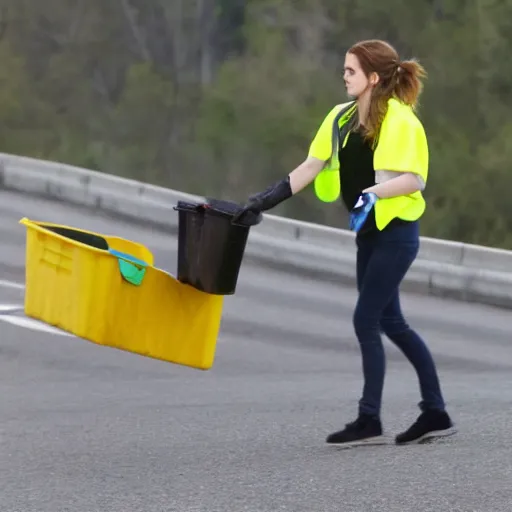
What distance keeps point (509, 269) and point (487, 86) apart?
24.2 metres

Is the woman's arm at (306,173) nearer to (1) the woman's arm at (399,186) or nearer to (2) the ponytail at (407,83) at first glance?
(1) the woman's arm at (399,186)

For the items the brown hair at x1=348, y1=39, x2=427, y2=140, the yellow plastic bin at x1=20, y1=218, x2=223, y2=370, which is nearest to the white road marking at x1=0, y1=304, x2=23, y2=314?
the yellow plastic bin at x1=20, y1=218, x2=223, y2=370

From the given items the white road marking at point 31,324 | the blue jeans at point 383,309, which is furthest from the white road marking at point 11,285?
the blue jeans at point 383,309

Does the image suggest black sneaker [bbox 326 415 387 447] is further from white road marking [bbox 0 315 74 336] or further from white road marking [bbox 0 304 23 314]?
white road marking [bbox 0 304 23 314]

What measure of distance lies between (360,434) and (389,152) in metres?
1.20

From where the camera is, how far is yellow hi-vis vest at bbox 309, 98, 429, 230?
19.1ft

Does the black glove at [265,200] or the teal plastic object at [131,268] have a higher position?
the black glove at [265,200]

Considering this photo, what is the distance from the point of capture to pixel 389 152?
5848 mm

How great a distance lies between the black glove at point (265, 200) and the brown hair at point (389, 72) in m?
0.49

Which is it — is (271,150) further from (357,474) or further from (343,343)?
(357,474)

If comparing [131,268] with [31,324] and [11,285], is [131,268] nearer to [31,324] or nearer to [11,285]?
[31,324]

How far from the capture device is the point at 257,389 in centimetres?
801

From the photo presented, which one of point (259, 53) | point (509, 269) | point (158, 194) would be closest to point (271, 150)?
point (259, 53)

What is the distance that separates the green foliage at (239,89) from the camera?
3403 cm
